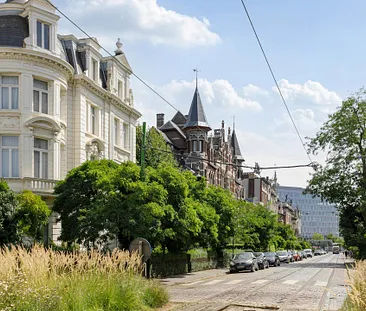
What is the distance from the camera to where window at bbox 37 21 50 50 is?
30469 millimetres

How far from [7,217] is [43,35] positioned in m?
12.0

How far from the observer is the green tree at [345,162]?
163ft

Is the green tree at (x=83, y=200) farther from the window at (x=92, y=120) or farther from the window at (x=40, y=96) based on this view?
the window at (x=92, y=120)

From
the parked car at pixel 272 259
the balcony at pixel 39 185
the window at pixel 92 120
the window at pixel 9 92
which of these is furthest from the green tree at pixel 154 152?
the window at pixel 9 92

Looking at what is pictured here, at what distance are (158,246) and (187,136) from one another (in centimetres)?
3624

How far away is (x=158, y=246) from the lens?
1235 inches

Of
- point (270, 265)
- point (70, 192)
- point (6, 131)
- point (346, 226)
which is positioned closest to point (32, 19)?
point (6, 131)

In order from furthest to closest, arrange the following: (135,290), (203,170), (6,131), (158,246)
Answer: (203,170) → (158,246) → (6,131) → (135,290)

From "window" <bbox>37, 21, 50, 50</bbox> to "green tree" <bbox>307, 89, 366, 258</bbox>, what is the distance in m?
29.2

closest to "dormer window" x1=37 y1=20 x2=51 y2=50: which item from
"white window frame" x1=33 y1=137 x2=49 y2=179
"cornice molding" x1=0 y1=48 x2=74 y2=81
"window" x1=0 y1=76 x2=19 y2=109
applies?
"cornice molding" x1=0 y1=48 x2=74 y2=81

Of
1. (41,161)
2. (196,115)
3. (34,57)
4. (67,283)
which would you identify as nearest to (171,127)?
(196,115)

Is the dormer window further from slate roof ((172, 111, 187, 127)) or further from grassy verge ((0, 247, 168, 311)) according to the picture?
slate roof ((172, 111, 187, 127))

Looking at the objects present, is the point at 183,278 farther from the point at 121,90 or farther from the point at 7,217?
the point at 121,90

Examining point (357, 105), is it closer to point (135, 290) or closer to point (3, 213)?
point (3, 213)
